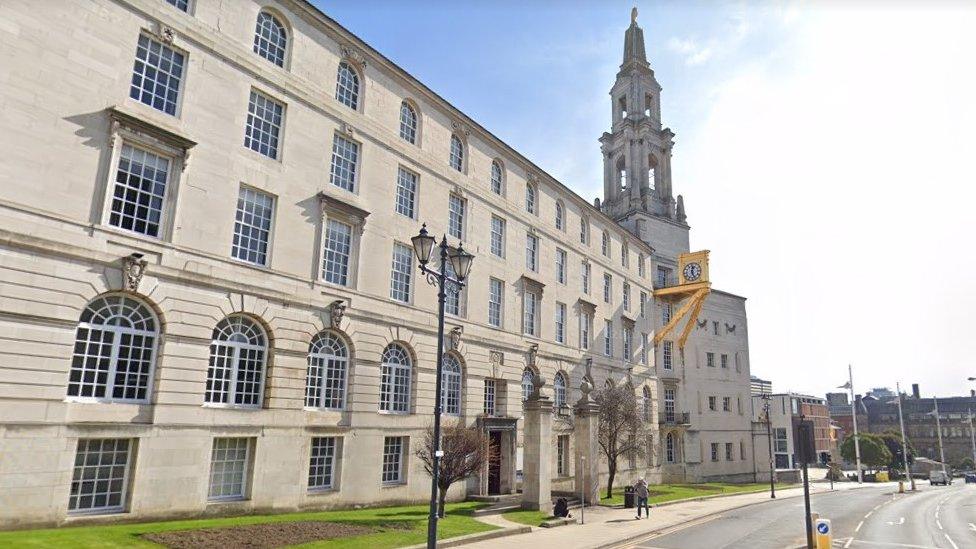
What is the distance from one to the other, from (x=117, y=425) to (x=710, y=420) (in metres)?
51.0

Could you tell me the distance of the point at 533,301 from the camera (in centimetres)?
3612

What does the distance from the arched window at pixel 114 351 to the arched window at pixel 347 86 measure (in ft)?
39.4

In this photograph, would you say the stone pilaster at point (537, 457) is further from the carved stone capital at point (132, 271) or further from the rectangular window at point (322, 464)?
the carved stone capital at point (132, 271)

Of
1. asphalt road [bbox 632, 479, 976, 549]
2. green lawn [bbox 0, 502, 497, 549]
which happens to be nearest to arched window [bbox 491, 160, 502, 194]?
green lawn [bbox 0, 502, 497, 549]

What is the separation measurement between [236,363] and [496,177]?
19.2m

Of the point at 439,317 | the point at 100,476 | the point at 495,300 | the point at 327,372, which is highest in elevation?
the point at 495,300

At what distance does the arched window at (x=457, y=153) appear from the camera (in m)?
31.1

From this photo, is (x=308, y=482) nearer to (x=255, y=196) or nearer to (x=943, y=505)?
(x=255, y=196)

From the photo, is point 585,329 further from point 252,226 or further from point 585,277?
point 252,226

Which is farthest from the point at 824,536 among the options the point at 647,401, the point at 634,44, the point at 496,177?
the point at 634,44

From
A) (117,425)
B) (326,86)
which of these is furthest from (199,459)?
(326,86)

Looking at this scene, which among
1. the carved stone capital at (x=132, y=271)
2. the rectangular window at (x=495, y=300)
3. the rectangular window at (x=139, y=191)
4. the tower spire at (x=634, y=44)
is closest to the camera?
the carved stone capital at (x=132, y=271)

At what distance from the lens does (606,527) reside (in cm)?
2264

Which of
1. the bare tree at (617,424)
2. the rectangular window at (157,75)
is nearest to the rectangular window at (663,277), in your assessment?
the bare tree at (617,424)
